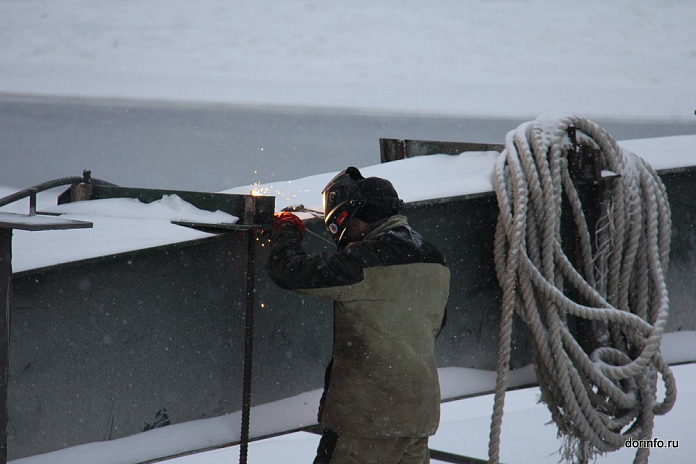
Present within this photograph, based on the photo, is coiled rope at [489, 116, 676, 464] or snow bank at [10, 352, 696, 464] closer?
snow bank at [10, 352, 696, 464]

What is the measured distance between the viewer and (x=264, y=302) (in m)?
2.01

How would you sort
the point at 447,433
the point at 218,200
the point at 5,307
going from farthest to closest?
the point at 447,433, the point at 218,200, the point at 5,307

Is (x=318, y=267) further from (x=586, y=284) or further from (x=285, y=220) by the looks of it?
(x=586, y=284)

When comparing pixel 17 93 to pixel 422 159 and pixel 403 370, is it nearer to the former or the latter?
pixel 422 159

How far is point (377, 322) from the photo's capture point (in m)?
1.67

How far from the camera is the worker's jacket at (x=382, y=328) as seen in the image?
163 cm

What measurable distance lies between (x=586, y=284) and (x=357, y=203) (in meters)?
0.83

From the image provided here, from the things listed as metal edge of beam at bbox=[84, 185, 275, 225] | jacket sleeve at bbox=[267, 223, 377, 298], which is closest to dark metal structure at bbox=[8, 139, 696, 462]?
metal edge of beam at bbox=[84, 185, 275, 225]

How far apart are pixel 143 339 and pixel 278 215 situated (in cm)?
49

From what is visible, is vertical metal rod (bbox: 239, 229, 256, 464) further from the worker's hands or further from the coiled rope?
the coiled rope

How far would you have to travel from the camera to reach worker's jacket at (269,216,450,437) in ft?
5.35

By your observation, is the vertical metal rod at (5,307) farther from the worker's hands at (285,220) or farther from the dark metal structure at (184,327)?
the worker's hands at (285,220)

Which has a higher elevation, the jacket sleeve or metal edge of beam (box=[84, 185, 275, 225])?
metal edge of beam (box=[84, 185, 275, 225])

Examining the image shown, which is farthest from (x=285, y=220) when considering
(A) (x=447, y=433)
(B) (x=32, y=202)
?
(A) (x=447, y=433)
